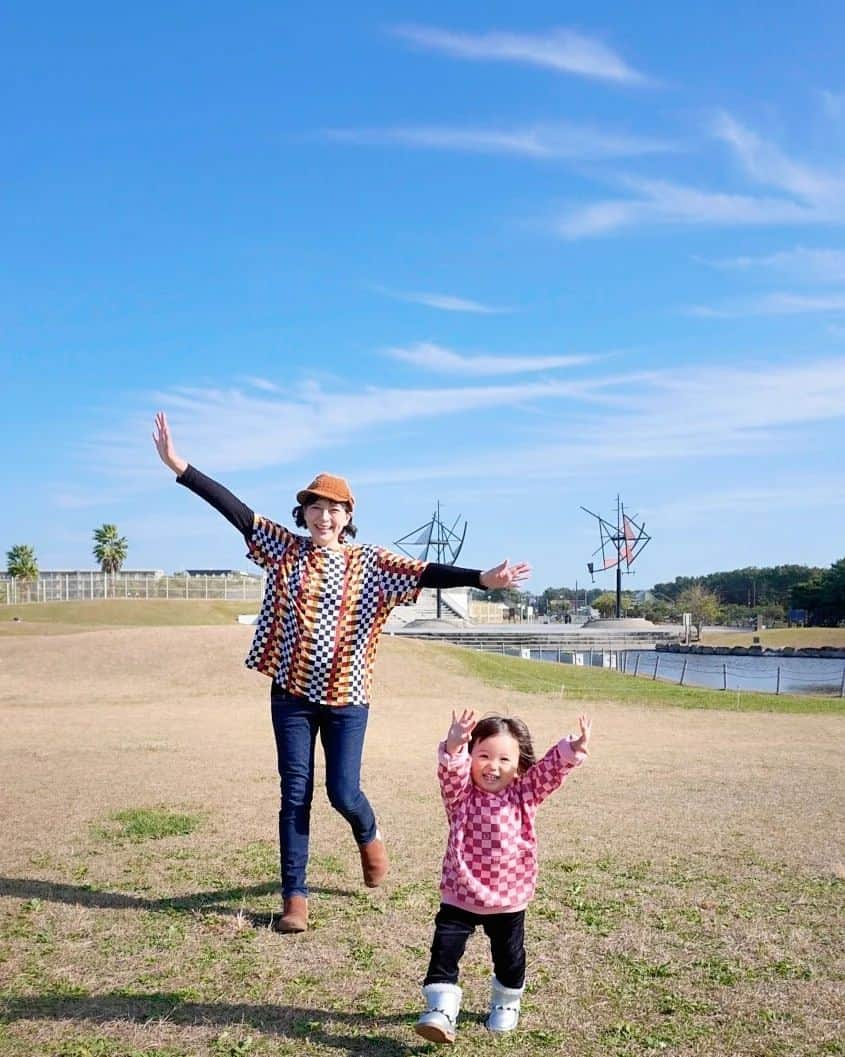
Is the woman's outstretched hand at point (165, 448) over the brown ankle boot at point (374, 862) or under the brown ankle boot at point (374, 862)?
over

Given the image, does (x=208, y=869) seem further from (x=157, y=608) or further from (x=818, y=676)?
(x=157, y=608)

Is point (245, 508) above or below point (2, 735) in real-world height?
above

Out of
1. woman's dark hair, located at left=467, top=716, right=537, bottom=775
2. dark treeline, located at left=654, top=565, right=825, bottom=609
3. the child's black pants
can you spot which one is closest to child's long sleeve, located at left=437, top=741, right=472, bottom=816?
woman's dark hair, located at left=467, top=716, right=537, bottom=775

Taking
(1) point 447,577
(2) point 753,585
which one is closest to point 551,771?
(1) point 447,577

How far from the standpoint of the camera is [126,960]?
15.8 ft

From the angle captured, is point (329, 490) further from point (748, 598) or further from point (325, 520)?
point (748, 598)

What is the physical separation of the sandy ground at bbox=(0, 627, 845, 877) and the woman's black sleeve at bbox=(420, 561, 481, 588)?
6.90 ft

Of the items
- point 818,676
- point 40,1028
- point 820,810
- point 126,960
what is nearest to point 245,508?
point 126,960

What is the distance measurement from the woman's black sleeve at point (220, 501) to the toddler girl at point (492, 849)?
2.14 metres

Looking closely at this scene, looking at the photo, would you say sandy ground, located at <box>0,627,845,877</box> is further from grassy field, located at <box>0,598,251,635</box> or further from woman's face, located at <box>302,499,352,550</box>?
grassy field, located at <box>0,598,251,635</box>

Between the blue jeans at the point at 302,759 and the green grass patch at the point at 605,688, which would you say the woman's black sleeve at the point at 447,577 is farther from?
the green grass patch at the point at 605,688

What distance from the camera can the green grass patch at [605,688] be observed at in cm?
2492

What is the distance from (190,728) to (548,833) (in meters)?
9.67

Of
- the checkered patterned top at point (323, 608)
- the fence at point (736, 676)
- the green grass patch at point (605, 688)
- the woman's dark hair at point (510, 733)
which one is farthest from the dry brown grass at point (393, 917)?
the fence at point (736, 676)
